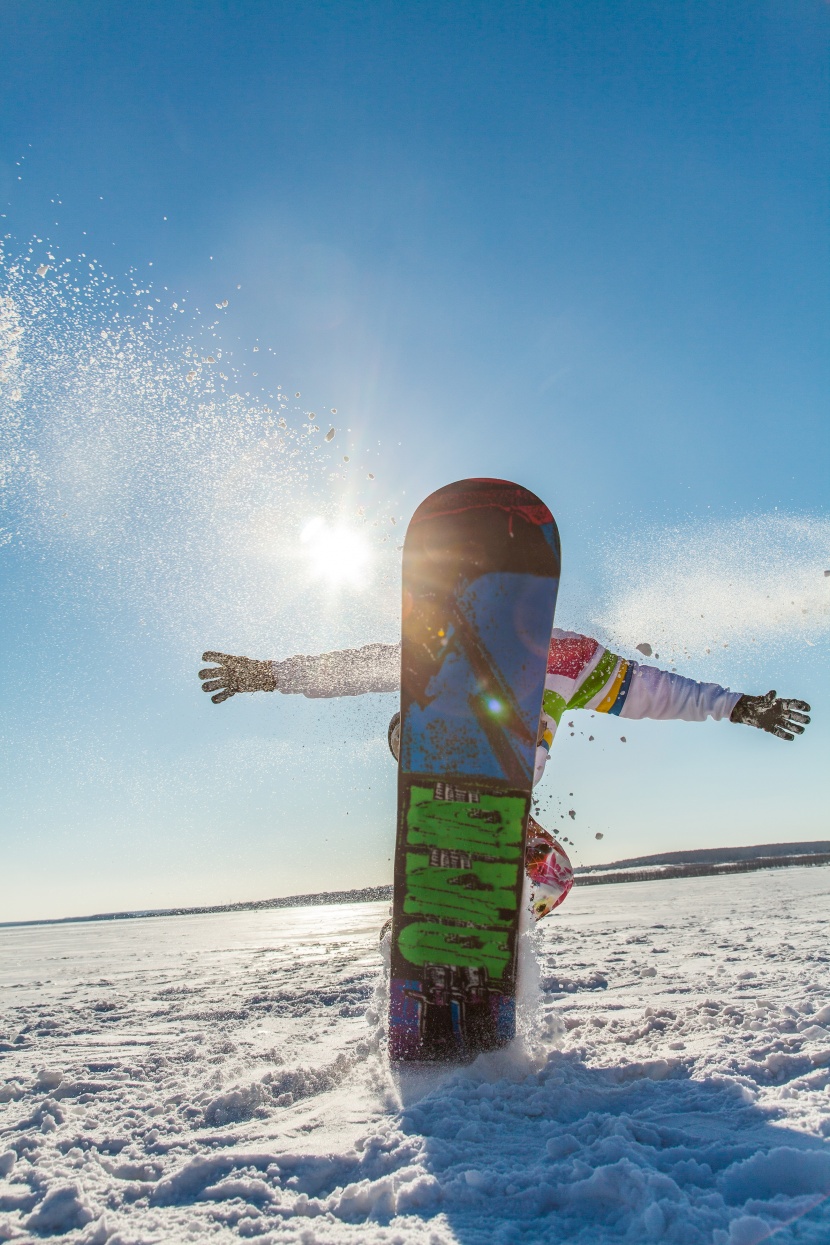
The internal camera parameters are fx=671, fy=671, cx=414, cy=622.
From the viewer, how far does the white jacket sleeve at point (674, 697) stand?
350 cm

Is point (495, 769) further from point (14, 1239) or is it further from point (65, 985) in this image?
point (65, 985)

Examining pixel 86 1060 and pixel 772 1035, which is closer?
pixel 772 1035

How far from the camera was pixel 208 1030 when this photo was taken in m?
3.65

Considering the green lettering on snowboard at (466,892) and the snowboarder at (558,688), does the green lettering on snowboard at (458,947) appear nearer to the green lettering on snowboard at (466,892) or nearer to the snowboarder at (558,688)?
the green lettering on snowboard at (466,892)

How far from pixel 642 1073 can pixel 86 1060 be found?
2.48 metres

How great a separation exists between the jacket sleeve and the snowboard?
706mm

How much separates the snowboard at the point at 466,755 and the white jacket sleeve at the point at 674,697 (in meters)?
0.97

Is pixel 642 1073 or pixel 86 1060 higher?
pixel 642 1073

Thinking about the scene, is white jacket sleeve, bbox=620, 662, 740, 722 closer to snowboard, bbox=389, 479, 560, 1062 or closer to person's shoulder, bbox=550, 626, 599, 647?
person's shoulder, bbox=550, 626, 599, 647

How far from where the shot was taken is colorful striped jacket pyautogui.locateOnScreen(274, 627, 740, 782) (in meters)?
3.54

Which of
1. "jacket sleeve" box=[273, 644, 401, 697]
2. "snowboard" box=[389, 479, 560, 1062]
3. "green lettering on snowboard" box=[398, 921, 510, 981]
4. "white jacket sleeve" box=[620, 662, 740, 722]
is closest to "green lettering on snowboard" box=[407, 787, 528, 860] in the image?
"snowboard" box=[389, 479, 560, 1062]

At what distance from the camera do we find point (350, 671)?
3.62 m

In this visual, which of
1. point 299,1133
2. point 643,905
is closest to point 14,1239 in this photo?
point 299,1133

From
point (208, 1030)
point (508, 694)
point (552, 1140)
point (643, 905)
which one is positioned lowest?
point (643, 905)
